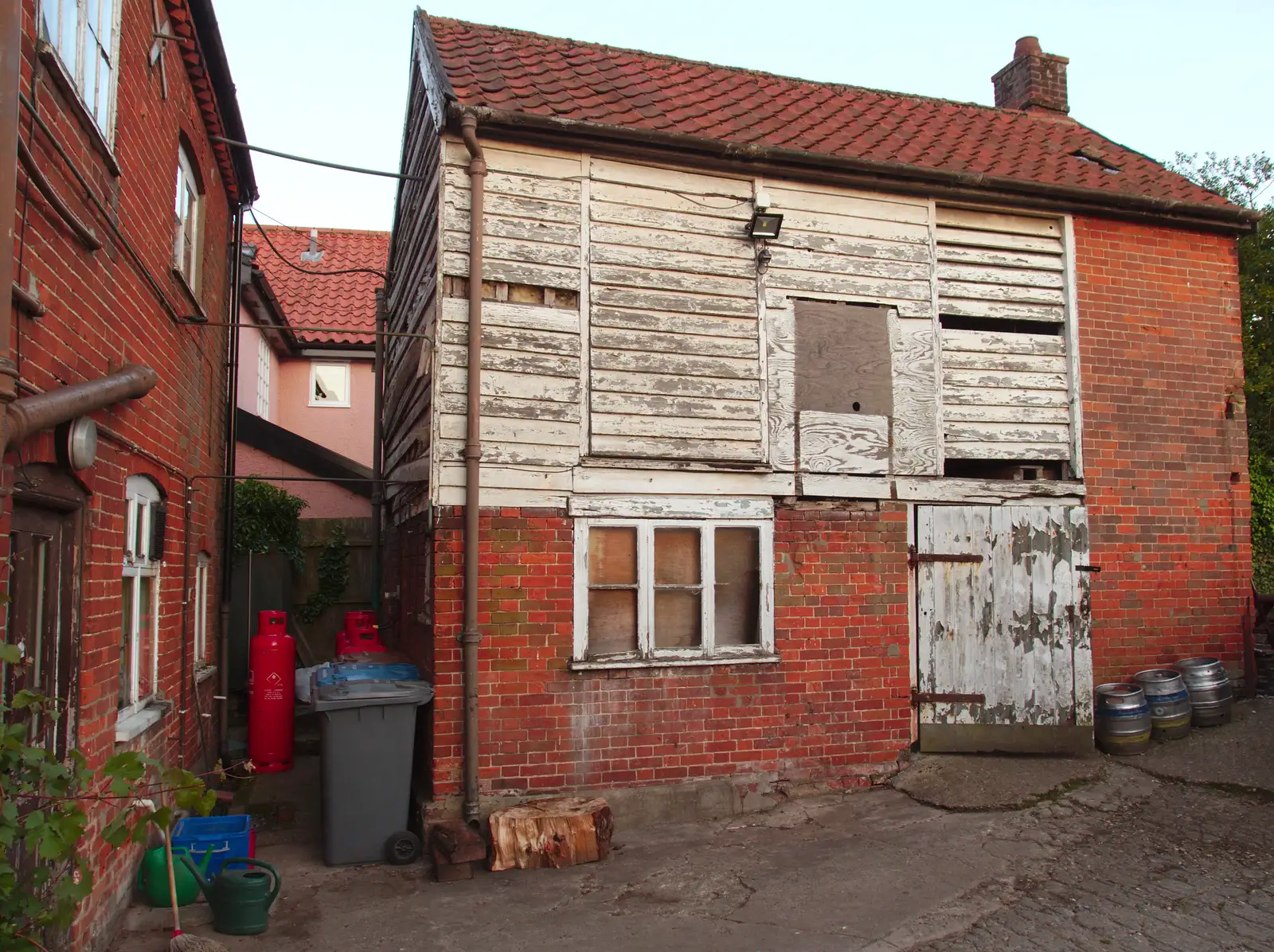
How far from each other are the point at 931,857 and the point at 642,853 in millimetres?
1964

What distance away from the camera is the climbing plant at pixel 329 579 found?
12289 mm

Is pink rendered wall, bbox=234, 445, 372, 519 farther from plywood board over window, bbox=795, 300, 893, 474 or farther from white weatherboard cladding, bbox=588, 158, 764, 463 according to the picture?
plywood board over window, bbox=795, 300, 893, 474

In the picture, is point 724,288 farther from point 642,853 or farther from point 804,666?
point 642,853

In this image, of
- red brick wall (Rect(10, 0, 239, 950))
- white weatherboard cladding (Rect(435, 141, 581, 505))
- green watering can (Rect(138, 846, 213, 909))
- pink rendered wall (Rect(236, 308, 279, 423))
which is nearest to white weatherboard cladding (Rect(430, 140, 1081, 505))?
white weatherboard cladding (Rect(435, 141, 581, 505))

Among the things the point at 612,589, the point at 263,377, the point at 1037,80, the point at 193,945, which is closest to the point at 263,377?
the point at 263,377

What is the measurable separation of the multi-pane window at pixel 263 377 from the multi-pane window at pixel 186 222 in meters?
8.41

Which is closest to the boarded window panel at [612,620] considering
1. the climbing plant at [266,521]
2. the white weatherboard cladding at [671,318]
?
the white weatherboard cladding at [671,318]

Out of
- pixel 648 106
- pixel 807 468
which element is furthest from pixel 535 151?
pixel 807 468

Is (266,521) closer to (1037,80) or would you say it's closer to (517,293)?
(517,293)

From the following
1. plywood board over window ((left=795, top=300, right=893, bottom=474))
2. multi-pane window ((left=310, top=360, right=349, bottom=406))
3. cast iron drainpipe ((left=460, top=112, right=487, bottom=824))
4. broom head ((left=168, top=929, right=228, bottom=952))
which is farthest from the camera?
multi-pane window ((left=310, top=360, right=349, bottom=406))

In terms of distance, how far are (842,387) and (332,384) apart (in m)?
13.3

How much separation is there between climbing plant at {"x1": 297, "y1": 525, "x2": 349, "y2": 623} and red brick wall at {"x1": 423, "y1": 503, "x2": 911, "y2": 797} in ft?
19.6

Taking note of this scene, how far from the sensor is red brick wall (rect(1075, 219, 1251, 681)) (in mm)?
8789

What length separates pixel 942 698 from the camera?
8078 mm
